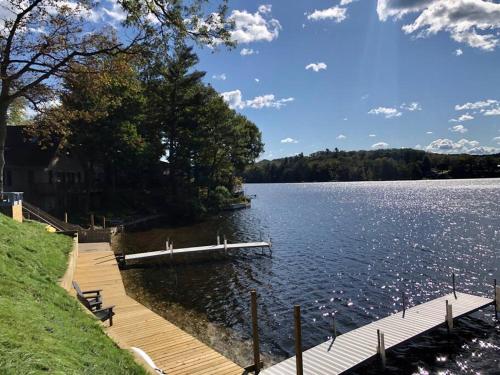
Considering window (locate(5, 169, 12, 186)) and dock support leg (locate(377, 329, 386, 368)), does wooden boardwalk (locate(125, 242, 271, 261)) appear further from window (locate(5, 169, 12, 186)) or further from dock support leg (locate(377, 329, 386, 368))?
window (locate(5, 169, 12, 186))

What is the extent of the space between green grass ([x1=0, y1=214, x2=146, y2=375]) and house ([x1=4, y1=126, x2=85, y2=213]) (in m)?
32.1

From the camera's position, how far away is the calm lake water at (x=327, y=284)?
14273 millimetres

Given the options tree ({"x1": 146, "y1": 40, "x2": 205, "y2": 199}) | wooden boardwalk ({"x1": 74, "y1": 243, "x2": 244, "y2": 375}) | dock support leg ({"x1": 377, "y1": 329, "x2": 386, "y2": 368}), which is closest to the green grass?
wooden boardwalk ({"x1": 74, "y1": 243, "x2": 244, "y2": 375})

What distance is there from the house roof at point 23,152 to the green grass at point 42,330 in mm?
33241

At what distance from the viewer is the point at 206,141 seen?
5412 cm

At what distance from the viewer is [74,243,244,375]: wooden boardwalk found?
33.7 ft

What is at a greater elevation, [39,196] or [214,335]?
[39,196]

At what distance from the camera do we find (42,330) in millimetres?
6898

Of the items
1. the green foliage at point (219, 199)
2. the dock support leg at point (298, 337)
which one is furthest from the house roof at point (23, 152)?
the dock support leg at point (298, 337)

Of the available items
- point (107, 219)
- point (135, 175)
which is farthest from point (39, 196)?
point (135, 175)

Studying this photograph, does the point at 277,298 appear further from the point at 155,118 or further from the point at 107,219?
the point at 155,118

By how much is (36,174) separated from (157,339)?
3836 centimetres

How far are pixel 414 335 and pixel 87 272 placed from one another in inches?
638

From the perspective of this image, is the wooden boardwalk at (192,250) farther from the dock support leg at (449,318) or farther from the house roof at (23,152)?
the house roof at (23,152)
